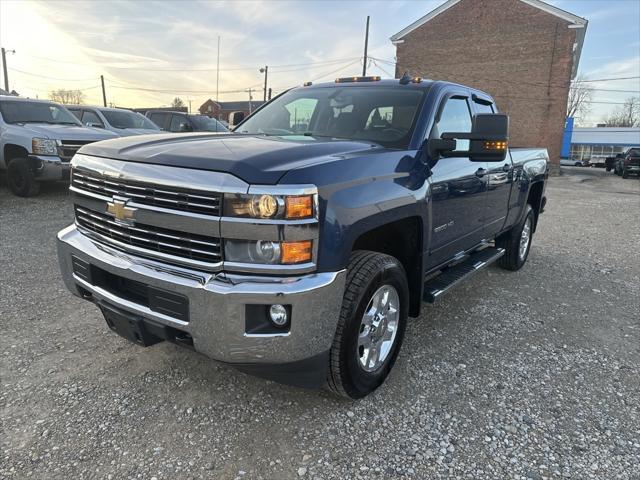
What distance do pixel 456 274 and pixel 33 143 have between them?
817cm

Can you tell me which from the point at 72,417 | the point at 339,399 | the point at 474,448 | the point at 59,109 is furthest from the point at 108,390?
the point at 59,109

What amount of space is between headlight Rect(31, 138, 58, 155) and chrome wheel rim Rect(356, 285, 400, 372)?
26.3 ft

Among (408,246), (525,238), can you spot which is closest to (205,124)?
(525,238)

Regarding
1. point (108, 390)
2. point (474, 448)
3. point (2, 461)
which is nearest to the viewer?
point (2, 461)

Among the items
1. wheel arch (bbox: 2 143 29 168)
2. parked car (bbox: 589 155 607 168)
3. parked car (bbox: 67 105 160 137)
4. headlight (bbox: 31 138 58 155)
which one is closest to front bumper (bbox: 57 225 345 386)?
headlight (bbox: 31 138 58 155)

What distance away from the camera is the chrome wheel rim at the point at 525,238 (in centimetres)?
569

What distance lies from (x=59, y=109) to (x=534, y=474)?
1087 centimetres

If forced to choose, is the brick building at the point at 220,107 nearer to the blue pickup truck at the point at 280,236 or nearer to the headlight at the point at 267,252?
the blue pickup truck at the point at 280,236

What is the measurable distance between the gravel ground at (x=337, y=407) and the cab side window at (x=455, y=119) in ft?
5.23

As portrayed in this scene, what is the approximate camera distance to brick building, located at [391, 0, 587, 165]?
23844mm

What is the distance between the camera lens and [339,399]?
9.02 feet

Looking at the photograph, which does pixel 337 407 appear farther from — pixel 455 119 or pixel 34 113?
pixel 34 113

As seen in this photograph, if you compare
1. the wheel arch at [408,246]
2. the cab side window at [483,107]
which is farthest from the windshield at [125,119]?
the wheel arch at [408,246]

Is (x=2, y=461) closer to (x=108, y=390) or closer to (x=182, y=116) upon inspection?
(x=108, y=390)
